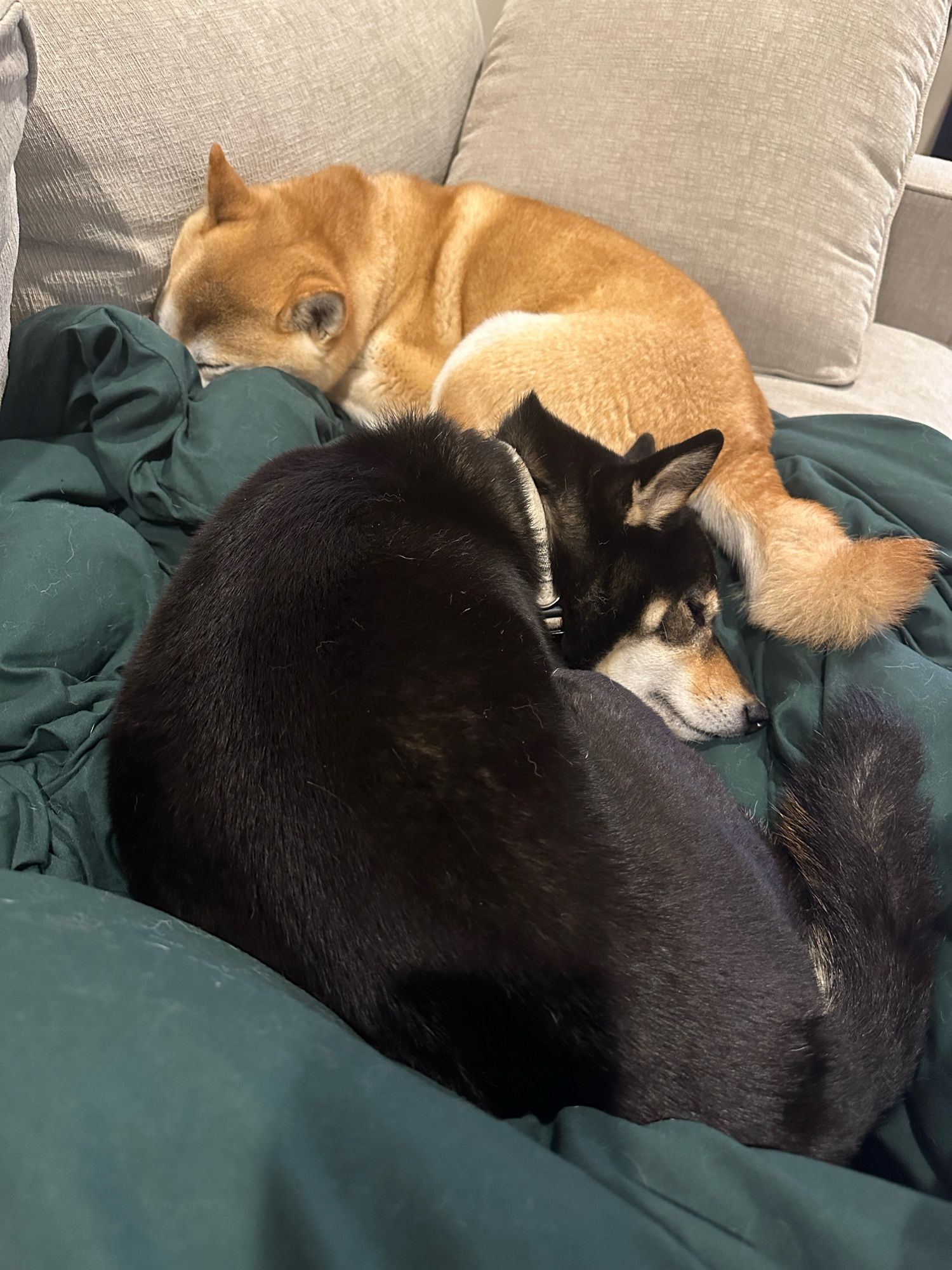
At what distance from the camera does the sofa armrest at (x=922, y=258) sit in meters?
1.75

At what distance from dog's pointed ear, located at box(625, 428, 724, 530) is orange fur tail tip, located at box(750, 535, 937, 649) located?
216mm

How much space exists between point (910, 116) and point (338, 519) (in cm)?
162

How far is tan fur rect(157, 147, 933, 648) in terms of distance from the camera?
1189 millimetres

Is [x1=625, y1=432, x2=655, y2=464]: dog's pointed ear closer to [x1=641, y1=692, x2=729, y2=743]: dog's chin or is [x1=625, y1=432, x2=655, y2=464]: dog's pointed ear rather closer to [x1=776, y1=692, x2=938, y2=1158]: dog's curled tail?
[x1=641, y1=692, x2=729, y2=743]: dog's chin

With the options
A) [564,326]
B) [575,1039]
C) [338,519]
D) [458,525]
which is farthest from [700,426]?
[575,1039]

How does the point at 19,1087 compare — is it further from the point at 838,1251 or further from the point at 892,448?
the point at 892,448

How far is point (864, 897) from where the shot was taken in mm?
807

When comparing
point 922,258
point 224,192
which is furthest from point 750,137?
point 224,192

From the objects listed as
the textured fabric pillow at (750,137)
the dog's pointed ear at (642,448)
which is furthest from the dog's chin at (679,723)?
the textured fabric pillow at (750,137)

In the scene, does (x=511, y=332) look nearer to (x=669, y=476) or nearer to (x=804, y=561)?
(x=669, y=476)

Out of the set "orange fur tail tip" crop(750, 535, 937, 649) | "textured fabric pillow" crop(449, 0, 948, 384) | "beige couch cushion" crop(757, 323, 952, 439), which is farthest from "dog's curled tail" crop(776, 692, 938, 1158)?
"textured fabric pillow" crop(449, 0, 948, 384)

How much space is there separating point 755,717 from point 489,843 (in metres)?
0.62

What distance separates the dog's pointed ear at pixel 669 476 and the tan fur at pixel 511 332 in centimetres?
22

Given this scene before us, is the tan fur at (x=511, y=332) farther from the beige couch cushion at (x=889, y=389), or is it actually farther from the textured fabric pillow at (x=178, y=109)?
the beige couch cushion at (x=889, y=389)
